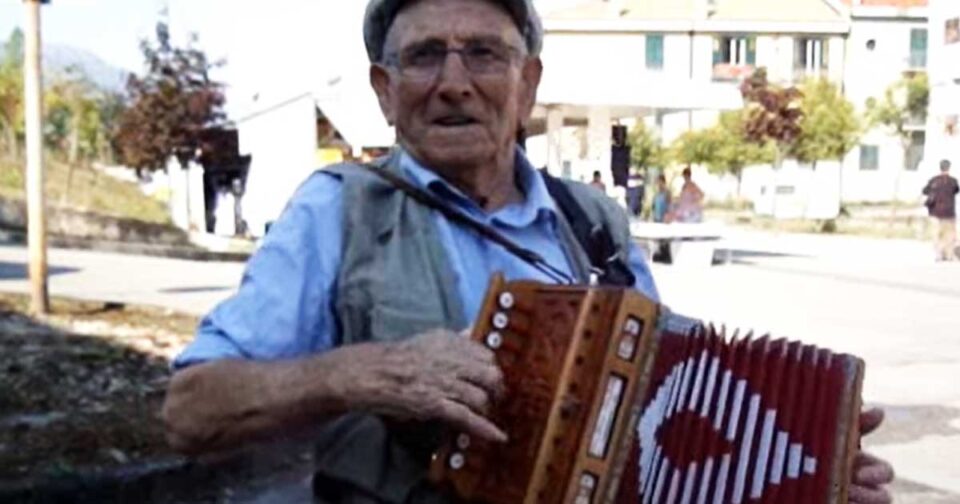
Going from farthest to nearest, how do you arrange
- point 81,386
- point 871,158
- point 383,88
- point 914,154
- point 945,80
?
point 871,158 → point 914,154 → point 945,80 → point 81,386 → point 383,88

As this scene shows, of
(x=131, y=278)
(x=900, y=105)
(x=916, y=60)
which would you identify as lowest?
(x=131, y=278)

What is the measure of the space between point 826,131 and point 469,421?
46783 mm

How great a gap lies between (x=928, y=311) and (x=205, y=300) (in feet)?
22.9

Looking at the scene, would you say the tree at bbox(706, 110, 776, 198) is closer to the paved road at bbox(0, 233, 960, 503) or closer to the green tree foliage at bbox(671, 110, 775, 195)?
the green tree foliage at bbox(671, 110, 775, 195)

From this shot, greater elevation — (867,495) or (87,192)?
(87,192)

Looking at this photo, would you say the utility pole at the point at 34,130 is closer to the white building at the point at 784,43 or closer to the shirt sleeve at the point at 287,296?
the shirt sleeve at the point at 287,296

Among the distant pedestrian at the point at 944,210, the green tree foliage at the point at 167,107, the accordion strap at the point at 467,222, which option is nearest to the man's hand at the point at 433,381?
the accordion strap at the point at 467,222

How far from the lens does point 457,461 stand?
170 cm

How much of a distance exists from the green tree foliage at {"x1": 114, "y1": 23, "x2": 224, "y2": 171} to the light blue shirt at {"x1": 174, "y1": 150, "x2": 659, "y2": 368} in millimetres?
29576

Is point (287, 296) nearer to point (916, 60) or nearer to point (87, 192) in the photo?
point (87, 192)

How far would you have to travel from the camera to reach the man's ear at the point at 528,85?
213cm

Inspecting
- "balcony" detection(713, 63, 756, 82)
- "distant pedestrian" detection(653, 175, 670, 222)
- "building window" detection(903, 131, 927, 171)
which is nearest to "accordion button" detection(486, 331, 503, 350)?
"distant pedestrian" detection(653, 175, 670, 222)

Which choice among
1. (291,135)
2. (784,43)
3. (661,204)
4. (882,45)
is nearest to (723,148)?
(784,43)

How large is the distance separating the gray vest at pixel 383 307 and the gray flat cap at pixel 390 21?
0.71 ft
